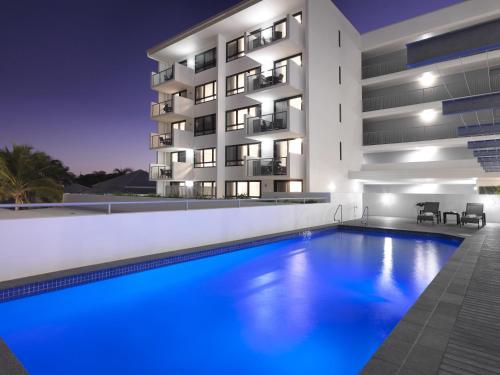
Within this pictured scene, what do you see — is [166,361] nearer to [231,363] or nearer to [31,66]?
[231,363]

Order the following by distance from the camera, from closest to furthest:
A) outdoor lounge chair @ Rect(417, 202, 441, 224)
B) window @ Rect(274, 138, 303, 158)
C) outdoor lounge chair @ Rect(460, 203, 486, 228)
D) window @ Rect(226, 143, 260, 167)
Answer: outdoor lounge chair @ Rect(460, 203, 486, 228) < outdoor lounge chair @ Rect(417, 202, 441, 224) < window @ Rect(274, 138, 303, 158) < window @ Rect(226, 143, 260, 167)

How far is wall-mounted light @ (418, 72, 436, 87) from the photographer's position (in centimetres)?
1879

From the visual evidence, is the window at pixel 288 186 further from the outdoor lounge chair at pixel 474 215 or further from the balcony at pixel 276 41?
the outdoor lounge chair at pixel 474 215

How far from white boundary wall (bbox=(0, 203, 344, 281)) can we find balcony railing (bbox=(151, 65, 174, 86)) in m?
15.5

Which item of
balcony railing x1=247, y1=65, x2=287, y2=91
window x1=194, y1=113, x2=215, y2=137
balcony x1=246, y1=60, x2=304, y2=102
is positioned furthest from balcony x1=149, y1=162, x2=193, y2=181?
balcony railing x1=247, y1=65, x2=287, y2=91

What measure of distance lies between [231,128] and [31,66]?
28810mm

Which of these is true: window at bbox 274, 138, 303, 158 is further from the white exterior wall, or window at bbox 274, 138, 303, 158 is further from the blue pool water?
the blue pool water

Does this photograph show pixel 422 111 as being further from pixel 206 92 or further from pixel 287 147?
pixel 206 92

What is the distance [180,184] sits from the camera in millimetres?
23266

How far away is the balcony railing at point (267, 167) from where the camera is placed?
16.0 meters

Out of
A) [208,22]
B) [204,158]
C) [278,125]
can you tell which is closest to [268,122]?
[278,125]

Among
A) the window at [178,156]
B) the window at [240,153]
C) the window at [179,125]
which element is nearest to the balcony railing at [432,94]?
the window at [240,153]

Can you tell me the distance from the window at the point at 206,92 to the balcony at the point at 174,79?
0.76 m

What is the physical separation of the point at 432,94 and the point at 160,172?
751 inches
